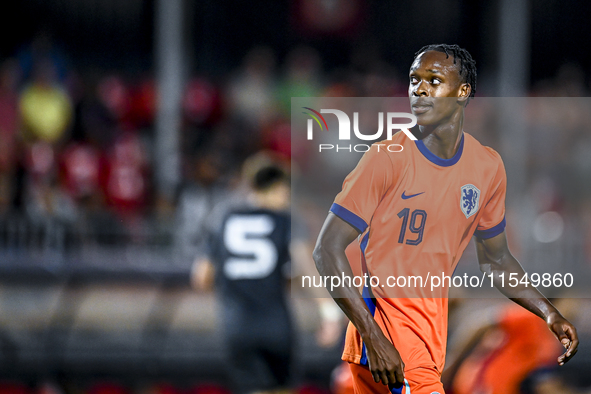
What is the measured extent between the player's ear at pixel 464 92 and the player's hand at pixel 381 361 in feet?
1.63

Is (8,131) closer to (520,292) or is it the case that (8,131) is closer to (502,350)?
(502,350)

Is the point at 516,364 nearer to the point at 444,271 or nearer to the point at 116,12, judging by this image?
the point at 444,271

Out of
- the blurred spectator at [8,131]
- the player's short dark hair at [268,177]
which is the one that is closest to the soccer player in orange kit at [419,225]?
the player's short dark hair at [268,177]

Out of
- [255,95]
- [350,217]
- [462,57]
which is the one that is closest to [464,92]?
[462,57]

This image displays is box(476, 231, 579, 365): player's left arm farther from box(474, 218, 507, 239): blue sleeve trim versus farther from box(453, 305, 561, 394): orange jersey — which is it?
box(453, 305, 561, 394): orange jersey

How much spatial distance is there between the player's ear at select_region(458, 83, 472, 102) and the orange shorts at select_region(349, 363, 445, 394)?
560 mm

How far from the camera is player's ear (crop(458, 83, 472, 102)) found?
1285 mm

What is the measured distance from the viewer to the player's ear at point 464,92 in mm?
1285

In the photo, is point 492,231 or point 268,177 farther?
point 268,177

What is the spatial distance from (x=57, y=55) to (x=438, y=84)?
774 cm

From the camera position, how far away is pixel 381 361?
1.25 meters

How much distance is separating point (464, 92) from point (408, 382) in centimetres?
60

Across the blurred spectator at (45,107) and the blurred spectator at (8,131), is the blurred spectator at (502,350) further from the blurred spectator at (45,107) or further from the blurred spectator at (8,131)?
the blurred spectator at (45,107)

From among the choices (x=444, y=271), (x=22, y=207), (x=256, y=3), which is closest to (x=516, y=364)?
(x=444, y=271)
